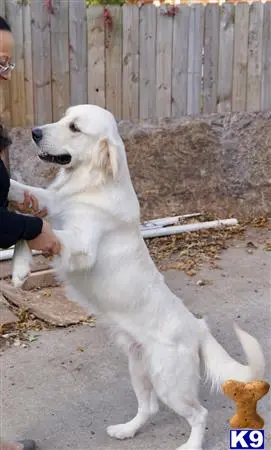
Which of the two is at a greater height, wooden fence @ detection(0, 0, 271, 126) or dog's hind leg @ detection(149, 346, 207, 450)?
wooden fence @ detection(0, 0, 271, 126)

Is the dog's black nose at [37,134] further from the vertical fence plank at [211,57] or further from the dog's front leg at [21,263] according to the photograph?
the vertical fence plank at [211,57]

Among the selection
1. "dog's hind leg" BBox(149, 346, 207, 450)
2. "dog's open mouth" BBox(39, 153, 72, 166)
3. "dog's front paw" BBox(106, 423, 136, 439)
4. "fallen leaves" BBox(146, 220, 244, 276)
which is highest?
"dog's open mouth" BBox(39, 153, 72, 166)

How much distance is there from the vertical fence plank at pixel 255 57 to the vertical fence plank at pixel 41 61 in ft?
7.44

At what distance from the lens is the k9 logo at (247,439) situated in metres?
3.23

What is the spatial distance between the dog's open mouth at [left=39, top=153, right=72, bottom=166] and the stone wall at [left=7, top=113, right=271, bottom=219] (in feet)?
11.9

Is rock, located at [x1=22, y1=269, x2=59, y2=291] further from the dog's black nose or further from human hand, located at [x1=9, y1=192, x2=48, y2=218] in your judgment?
the dog's black nose

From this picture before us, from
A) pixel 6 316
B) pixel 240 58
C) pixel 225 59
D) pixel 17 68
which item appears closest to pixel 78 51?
pixel 17 68

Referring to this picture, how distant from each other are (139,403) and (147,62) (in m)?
4.27

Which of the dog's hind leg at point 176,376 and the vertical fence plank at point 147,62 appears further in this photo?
the vertical fence plank at point 147,62

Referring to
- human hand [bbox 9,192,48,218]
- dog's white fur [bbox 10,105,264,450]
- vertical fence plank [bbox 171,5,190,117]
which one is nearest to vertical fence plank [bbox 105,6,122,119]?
vertical fence plank [bbox 171,5,190,117]

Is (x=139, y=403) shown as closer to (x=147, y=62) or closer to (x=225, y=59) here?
(x=147, y=62)

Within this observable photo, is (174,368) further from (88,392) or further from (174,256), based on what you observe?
(174,256)

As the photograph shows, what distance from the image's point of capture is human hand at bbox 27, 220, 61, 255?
288cm

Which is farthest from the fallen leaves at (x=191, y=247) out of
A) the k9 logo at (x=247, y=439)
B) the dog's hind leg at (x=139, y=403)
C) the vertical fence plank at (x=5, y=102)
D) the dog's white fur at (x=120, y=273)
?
the k9 logo at (x=247, y=439)
